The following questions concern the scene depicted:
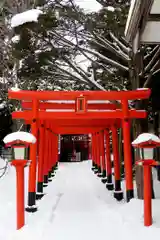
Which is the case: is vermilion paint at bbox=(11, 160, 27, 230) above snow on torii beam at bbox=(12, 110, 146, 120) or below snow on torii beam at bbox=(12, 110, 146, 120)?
below

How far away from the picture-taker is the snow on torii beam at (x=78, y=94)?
8602 millimetres

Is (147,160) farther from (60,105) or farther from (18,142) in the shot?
(60,105)

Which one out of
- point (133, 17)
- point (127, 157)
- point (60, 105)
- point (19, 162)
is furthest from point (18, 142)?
point (133, 17)

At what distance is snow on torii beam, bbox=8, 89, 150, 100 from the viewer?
28.2 ft

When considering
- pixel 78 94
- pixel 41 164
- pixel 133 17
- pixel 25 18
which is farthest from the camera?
pixel 41 164

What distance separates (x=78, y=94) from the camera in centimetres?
857

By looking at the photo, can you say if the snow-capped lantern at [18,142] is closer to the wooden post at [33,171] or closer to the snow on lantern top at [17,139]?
the snow on lantern top at [17,139]

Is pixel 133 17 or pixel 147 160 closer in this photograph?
pixel 133 17

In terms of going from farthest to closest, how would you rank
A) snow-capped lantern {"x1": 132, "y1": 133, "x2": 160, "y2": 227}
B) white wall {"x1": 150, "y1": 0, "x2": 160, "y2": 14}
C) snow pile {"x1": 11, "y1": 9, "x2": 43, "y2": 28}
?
1. snow pile {"x1": 11, "y1": 9, "x2": 43, "y2": 28}
2. snow-capped lantern {"x1": 132, "y1": 133, "x2": 160, "y2": 227}
3. white wall {"x1": 150, "y1": 0, "x2": 160, "y2": 14}

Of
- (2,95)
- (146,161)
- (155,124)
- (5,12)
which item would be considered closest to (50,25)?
(146,161)

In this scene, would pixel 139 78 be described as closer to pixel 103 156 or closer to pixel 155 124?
pixel 103 156

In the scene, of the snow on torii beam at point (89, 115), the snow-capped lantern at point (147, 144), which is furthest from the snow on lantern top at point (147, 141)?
the snow on torii beam at point (89, 115)

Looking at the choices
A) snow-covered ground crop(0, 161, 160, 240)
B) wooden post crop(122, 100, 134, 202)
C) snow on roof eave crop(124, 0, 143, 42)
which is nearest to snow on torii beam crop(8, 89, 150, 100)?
wooden post crop(122, 100, 134, 202)

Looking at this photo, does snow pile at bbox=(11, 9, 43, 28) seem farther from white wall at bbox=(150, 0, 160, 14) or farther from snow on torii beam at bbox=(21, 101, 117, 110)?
white wall at bbox=(150, 0, 160, 14)
